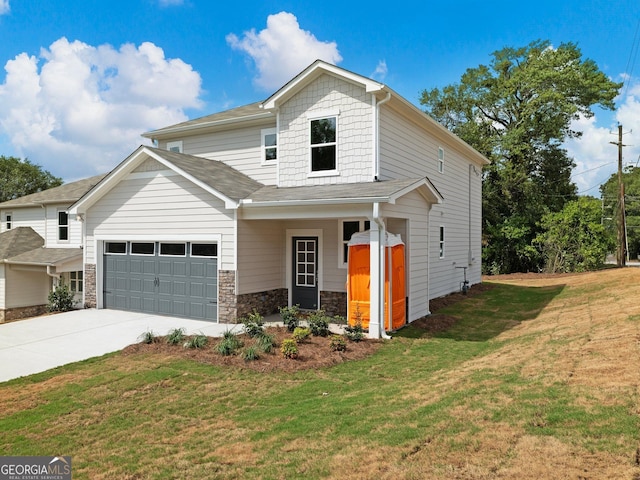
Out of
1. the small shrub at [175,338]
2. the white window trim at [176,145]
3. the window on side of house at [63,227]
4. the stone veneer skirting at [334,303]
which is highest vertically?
the white window trim at [176,145]

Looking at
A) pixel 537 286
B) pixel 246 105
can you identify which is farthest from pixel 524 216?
pixel 246 105

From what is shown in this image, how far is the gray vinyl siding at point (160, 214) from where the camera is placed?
476 inches

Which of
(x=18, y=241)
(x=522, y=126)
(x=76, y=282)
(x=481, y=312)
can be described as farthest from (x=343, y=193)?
(x=522, y=126)

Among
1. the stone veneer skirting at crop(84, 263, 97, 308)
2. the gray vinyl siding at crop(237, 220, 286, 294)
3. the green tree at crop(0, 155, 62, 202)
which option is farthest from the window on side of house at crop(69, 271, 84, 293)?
the green tree at crop(0, 155, 62, 202)

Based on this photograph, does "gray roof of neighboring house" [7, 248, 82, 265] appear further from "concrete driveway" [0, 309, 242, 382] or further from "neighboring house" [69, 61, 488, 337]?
"concrete driveway" [0, 309, 242, 382]

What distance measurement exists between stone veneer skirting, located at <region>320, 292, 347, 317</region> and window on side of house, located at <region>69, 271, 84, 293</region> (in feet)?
38.2

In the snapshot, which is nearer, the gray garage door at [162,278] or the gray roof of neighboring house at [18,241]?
the gray garage door at [162,278]

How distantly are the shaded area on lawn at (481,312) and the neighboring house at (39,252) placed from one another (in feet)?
45.6

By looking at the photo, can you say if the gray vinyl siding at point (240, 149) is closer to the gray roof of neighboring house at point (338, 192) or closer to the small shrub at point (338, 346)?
the gray roof of neighboring house at point (338, 192)

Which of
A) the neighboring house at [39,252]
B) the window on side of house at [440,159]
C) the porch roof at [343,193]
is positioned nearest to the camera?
the porch roof at [343,193]

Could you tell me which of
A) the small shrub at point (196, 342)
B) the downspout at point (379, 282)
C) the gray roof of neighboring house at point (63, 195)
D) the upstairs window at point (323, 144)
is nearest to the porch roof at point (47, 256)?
the gray roof of neighboring house at point (63, 195)

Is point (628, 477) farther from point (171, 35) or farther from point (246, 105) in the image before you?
point (171, 35)

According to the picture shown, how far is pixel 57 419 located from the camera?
6070 mm

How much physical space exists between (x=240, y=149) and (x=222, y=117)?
1.63 metres
